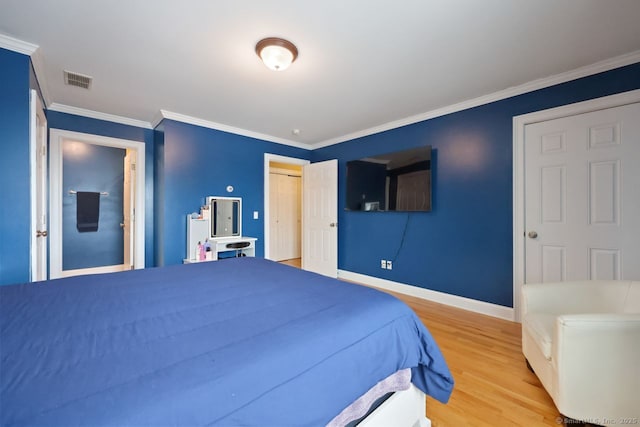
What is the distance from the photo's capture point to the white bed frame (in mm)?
1129

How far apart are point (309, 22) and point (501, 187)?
8.27 feet

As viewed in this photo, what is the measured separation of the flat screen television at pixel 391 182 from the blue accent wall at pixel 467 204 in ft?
0.44

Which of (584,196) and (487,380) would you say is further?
(584,196)

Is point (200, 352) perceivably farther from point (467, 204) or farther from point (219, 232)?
point (219, 232)

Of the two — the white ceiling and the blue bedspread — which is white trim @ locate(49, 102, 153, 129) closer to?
the white ceiling

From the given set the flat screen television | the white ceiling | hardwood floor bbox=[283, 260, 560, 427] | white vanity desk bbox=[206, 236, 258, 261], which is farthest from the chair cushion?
white vanity desk bbox=[206, 236, 258, 261]

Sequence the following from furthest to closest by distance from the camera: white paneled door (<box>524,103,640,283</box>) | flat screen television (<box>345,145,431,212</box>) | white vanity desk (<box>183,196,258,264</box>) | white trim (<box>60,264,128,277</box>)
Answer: white trim (<box>60,264,128,277</box>) → white vanity desk (<box>183,196,258,264</box>) → flat screen television (<box>345,145,431,212</box>) → white paneled door (<box>524,103,640,283</box>)

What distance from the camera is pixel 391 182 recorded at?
382 cm

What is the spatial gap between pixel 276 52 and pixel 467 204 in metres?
2.61

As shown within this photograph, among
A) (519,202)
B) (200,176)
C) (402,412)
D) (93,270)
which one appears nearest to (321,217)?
(200,176)

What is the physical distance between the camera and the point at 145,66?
2365 millimetres

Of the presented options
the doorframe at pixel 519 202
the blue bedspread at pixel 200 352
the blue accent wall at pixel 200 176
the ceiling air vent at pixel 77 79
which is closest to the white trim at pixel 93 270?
the blue accent wall at pixel 200 176

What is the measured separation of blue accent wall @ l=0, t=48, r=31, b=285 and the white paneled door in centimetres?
448

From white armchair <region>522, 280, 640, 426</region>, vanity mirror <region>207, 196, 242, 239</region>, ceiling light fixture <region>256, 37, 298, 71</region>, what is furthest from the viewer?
vanity mirror <region>207, 196, 242, 239</region>
